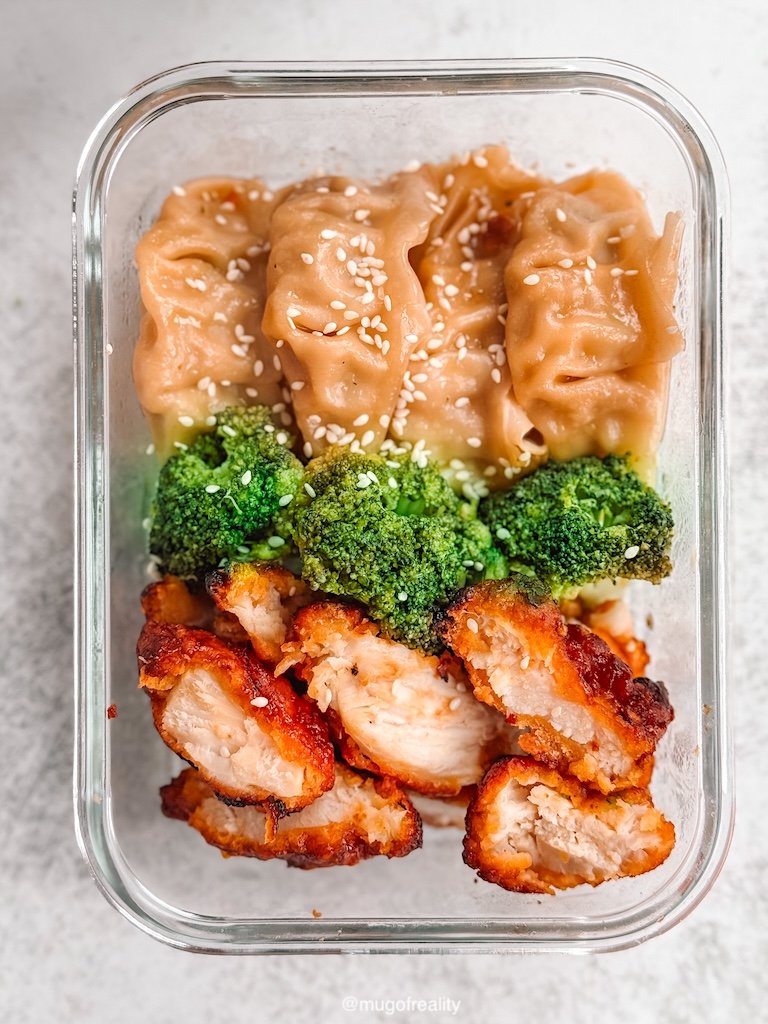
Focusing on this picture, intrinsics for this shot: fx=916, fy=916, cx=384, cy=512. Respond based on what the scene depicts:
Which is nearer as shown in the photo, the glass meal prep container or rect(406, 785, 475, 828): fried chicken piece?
the glass meal prep container

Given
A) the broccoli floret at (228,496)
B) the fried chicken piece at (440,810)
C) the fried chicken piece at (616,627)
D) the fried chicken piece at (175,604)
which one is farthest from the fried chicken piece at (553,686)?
the fried chicken piece at (175,604)

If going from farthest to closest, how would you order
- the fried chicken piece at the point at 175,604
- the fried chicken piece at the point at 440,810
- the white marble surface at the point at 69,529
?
the white marble surface at the point at 69,529, the fried chicken piece at the point at 440,810, the fried chicken piece at the point at 175,604

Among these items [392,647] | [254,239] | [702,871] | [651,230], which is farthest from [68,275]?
[702,871]

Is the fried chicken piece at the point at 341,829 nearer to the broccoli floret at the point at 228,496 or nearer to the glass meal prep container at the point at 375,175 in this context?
the glass meal prep container at the point at 375,175

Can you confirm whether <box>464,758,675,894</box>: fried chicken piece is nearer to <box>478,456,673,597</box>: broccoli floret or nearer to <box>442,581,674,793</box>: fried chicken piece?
<box>442,581,674,793</box>: fried chicken piece

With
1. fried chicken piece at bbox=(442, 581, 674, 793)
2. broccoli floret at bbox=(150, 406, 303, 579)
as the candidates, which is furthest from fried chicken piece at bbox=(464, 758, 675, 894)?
broccoli floret at bbox=(150, 406, 303, 579)

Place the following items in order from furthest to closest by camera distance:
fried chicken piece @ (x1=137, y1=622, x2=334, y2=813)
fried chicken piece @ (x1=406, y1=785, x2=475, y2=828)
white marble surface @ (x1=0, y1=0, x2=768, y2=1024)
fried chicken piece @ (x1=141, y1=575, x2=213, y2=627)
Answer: white marble surface @ (x1=0, y1=0, x2=768, y2=1024) → fried chicken piece @ (x1=406, y1=785, x2=475, y2=828) → fried chicken piece @ (x1=141, y1=575, x2=213, y2=627) → fried chicken piece @ (x1=137, y1=622, x2=334, y2=813)
